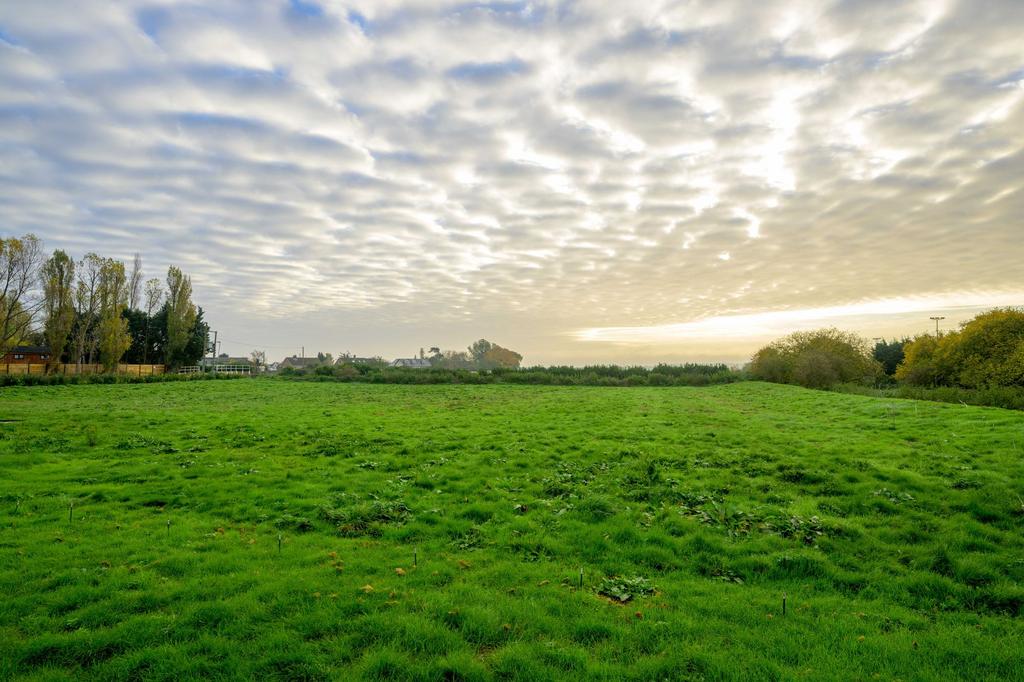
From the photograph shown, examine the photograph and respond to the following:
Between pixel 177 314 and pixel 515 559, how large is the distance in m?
80.9

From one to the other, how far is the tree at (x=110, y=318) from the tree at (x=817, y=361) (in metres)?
78.0

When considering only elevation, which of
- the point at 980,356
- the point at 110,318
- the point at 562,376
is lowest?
the point at 562,376

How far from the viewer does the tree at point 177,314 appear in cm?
7012

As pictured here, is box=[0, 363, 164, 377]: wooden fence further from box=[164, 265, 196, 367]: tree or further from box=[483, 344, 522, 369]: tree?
box=[483, 344, 522, 369]: tree

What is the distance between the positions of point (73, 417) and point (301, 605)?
23689 millimetres

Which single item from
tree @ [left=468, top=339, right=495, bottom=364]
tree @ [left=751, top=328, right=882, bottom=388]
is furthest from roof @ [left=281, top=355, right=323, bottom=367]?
tree @ [left=751, top=328, right=882, bottom=388]

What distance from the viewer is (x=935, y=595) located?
6.41m

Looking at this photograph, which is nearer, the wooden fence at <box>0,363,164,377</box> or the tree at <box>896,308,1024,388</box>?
the tree at <box>896,308,1024,388</box>

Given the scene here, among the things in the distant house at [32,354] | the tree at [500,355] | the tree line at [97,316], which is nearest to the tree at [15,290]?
the tree line at [97,316]

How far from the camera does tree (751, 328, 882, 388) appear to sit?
49156 mm

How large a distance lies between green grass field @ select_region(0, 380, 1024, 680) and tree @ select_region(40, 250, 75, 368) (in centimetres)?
5398

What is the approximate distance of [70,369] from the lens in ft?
190

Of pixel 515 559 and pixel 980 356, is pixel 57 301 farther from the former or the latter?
pixel 980 356

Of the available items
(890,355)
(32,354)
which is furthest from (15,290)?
(890,355)
